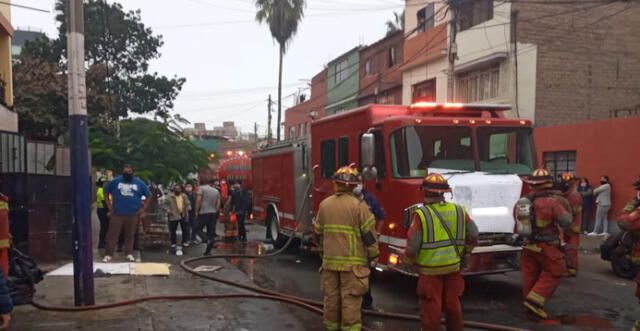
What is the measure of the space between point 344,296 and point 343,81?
89.7 feet

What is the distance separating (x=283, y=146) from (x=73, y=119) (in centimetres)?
589

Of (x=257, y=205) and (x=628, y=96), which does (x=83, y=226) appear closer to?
(x=257, y=205)

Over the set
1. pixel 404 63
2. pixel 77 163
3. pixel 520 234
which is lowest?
pixel 520 234

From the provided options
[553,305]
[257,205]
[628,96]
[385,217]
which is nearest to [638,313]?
[553,305]

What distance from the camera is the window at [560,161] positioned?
16.1m

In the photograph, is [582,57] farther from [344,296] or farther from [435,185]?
[344,296]

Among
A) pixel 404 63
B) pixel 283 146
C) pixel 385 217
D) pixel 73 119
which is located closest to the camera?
pixel 73 119

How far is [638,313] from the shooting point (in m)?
6.85

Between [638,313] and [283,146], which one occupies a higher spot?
[283,146]

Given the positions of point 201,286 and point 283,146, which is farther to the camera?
point 283,146

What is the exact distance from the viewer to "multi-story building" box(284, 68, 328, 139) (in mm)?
34656

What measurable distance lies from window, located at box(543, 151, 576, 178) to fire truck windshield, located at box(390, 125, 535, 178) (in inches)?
350

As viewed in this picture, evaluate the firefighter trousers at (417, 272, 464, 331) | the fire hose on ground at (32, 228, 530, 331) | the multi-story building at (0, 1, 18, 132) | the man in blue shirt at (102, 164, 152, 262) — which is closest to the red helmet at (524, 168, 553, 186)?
the fire hose on ground at (32, 228, 530, 331)

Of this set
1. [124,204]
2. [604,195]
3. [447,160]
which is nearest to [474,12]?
[604,195]
